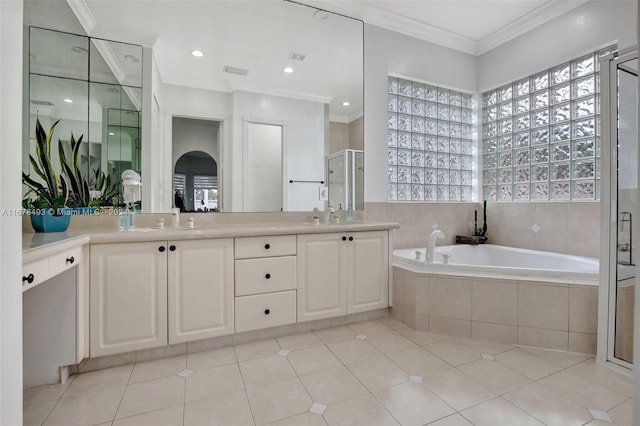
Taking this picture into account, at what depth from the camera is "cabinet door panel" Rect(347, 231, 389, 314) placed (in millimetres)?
2465

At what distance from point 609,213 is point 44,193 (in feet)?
10.9

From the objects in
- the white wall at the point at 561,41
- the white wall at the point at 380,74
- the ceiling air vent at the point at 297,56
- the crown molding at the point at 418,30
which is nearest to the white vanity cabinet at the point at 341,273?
the white wall at the point at 380,74

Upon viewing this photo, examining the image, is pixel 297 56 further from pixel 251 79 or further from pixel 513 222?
pixel 513 222

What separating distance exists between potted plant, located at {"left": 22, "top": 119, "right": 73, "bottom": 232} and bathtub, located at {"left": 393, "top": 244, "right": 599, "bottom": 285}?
2358 millimetres

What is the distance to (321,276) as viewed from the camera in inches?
92.4

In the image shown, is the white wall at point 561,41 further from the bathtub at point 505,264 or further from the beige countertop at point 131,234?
the beige countertop at point 131,234

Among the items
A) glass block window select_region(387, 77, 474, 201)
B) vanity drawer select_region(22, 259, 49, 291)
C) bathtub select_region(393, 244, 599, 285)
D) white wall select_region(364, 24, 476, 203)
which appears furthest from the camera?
glass block window select_region(387, 77, 474, 201)

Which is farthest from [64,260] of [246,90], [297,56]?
[297,56]

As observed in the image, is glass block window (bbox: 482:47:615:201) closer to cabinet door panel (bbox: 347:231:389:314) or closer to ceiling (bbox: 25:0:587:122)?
ceiling (bbox: 25:0:587:122)

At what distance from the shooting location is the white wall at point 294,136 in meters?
2.58

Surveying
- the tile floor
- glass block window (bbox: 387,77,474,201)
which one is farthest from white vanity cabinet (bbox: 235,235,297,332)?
glass block window (bbox: 387,77,474,201)

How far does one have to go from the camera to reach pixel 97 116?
82.6 inches
